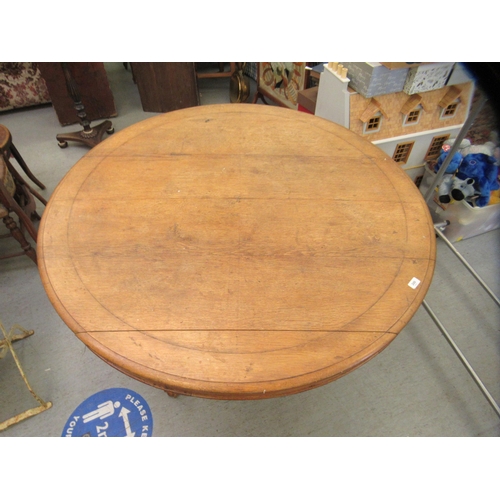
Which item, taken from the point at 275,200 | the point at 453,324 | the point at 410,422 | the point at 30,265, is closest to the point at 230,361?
the point at 275,200

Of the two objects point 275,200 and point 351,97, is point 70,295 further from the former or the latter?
point 351,97

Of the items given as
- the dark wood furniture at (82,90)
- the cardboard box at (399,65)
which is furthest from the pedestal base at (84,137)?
the cardboard box at (399,65)

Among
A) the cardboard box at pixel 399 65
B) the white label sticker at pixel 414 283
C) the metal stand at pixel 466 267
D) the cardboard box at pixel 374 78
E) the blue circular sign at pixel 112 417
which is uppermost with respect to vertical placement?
the cardboard box at pixel 399 65

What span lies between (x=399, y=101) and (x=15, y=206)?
2048 mm

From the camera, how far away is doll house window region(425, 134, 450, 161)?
2172 mm

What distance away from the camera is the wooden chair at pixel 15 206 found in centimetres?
168

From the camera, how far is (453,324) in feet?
6.15

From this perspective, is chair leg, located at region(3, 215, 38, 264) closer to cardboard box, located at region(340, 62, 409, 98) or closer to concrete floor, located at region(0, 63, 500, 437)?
concrete floor, located at region(0, 63, 500, 437)

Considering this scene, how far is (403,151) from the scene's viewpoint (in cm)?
216

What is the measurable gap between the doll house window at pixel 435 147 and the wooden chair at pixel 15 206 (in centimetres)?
231

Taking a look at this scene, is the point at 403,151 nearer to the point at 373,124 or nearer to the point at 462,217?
the point at 373,124

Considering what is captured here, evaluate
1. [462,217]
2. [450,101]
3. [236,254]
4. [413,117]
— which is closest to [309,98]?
[413,117]

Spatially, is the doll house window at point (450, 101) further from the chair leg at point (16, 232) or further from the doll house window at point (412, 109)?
the chair leg at point (16, 232)

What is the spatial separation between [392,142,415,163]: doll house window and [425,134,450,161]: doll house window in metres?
0.15
